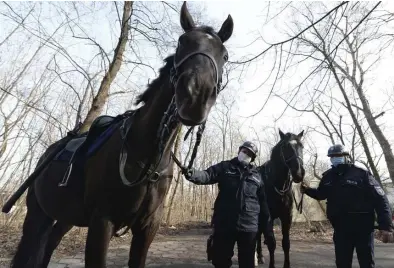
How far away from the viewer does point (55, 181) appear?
3.25 meters

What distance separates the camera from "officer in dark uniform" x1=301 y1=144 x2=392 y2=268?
4.29 m

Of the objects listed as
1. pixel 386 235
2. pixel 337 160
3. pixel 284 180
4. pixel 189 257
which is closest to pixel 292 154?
pixel 284 180

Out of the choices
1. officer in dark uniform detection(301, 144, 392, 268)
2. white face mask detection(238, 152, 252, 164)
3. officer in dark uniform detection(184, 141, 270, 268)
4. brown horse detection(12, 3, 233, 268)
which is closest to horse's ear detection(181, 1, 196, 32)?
brown horse detection(12, 3, 233, 268)

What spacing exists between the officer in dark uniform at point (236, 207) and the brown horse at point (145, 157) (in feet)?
5.53

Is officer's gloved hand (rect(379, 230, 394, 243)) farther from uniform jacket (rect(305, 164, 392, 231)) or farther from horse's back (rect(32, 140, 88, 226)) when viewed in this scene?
horse's back (rect(32, 140, 88, 226))

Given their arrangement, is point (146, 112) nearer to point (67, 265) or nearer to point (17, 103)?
point (67, 265)

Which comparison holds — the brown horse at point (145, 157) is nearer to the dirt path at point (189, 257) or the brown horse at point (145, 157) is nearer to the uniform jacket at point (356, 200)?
the uniform jacket at point (356, 200)

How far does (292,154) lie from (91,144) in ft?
14.2

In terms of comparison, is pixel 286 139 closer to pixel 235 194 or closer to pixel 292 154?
pixel 292 154

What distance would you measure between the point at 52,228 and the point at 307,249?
744 cm

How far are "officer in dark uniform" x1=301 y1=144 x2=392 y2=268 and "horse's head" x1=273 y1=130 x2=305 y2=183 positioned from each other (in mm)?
1270

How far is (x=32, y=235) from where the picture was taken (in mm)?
3691

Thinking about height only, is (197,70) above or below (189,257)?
above

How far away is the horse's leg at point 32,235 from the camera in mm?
3627
